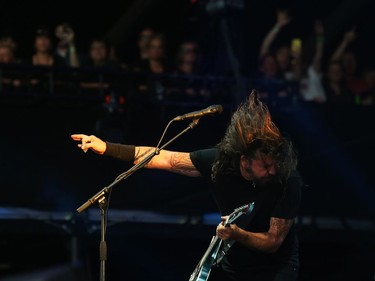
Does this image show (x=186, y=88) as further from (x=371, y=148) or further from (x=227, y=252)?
(x=227, y=252)

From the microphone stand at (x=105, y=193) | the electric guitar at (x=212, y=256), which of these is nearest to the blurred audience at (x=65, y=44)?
the microphone stand at (x=105, y=193)

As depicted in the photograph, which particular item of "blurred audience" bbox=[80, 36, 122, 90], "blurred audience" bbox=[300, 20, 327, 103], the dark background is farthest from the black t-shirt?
"blurred audience" bbox=[300, 20, 327, 103]

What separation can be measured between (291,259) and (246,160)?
0.64 m

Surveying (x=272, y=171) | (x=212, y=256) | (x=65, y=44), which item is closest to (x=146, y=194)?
(x=65, y=44)

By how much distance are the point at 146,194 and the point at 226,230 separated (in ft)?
13.3

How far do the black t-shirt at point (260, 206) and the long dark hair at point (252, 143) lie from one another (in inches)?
2.5

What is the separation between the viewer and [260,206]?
15.4ft

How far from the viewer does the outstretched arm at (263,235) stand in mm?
4344

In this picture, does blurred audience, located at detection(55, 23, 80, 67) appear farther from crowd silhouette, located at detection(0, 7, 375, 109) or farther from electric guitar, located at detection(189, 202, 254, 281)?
electric guitar, located at detection(189, 202, 254, 281)

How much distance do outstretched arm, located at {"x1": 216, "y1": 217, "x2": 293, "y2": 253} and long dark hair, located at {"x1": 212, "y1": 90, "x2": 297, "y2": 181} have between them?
0.27 meters

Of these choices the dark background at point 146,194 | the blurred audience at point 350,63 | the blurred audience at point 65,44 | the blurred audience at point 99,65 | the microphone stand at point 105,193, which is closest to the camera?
the microphone stand at point 105,193

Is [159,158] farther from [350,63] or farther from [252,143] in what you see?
[350,63]

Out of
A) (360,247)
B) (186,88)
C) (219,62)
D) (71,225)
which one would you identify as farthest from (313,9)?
(71,225)

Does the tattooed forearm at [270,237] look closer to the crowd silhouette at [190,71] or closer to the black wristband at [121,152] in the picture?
the black wristband at [121,152]
